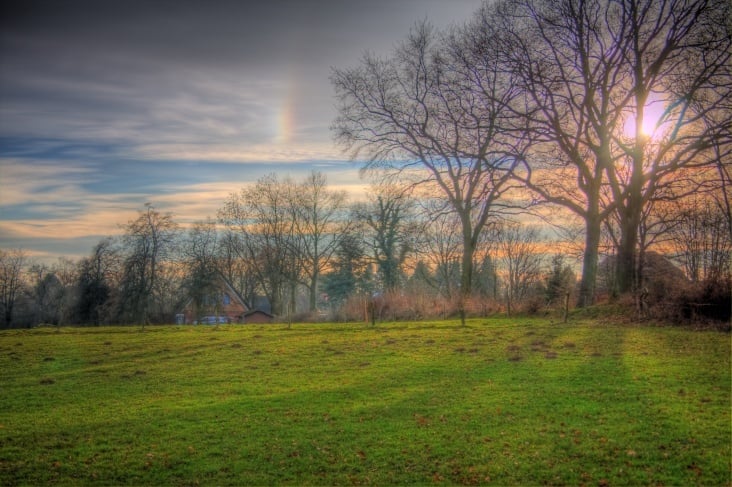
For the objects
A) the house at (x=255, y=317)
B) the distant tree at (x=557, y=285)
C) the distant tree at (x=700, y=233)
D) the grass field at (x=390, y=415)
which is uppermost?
the distant tree at (x=700, y=233)

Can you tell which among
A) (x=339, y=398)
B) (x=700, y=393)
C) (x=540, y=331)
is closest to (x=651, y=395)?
(x=700, y=393)

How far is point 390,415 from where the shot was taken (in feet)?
31.4

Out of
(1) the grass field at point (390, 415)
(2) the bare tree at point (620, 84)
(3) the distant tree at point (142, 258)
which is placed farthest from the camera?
(3) the distant tree at point (142, 258)

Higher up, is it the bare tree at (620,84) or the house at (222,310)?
the bare tree at (620,84)

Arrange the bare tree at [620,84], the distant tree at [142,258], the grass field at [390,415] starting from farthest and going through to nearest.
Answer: the distant tree at [142,258] < the bare tree at [620,84] < the grass field at [390,415]

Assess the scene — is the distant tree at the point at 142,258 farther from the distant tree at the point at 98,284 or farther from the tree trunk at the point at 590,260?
the tree trunk at the point at 590,260

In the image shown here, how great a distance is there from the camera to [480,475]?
6988mm

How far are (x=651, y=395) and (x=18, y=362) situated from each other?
1801cm

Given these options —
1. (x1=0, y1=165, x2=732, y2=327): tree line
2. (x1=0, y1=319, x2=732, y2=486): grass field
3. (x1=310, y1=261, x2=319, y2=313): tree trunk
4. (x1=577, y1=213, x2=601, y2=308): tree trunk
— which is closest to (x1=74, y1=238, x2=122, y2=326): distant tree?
(x1=0, y1=165, x2=732, y2=327): tree line

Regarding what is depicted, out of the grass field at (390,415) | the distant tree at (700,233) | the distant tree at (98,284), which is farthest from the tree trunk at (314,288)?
the grass field at (390,415)

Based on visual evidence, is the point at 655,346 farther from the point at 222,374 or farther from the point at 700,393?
the point at 222,374

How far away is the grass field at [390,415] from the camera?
7.25m

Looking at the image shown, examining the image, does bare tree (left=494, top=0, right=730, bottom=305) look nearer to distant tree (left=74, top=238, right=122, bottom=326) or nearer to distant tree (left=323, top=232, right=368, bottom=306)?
distant tree (left=323, top=232, right=368, bottom=306)

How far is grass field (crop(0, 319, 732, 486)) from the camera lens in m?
7.25
